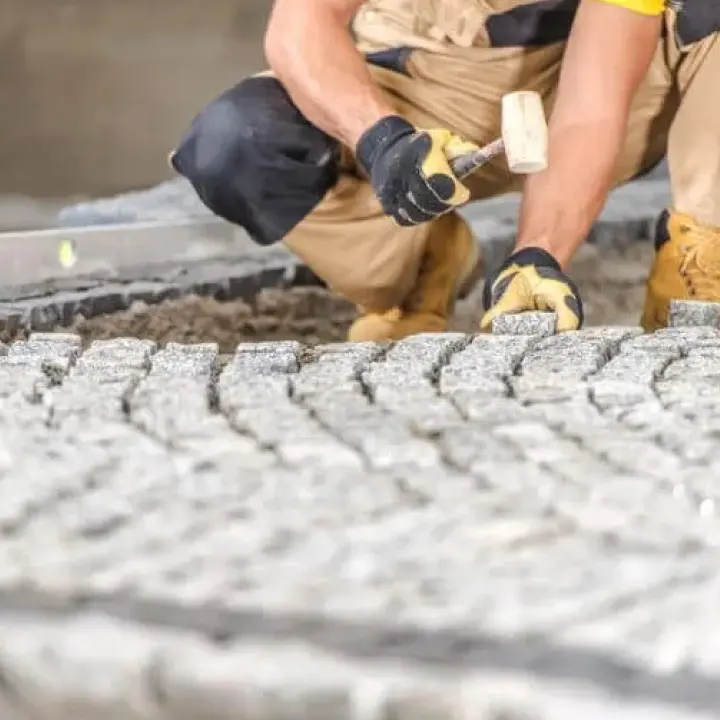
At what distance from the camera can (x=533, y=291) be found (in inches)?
38.6

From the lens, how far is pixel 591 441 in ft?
1.72

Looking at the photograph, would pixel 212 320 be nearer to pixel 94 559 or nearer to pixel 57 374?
pixel 57 374

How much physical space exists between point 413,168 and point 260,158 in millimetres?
306

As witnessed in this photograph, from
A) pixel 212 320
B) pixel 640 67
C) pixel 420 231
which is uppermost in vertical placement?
pixel 640 67

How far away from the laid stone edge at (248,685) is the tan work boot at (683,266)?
908 millimetres

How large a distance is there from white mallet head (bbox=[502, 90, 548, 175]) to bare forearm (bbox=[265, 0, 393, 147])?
0.16 metres

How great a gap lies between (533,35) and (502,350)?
64cm

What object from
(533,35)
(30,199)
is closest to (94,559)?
(533,35)

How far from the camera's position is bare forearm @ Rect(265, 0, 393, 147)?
1.05 m

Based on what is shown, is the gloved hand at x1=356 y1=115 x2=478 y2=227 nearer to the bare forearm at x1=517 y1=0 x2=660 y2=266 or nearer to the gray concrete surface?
the bare forearm at x1=517 y1=0 x2=660 y2=266

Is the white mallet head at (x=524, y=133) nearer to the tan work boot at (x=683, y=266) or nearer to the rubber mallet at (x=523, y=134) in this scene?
the rubber mallet at (x=523, y=134)

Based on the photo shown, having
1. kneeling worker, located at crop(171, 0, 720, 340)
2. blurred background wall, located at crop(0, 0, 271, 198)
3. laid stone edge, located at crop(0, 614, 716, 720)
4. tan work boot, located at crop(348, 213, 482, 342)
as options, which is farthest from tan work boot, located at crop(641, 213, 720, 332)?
blurred background wall, located at crop(0, 0, 271, 198)

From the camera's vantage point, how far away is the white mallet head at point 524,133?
0.90 meters

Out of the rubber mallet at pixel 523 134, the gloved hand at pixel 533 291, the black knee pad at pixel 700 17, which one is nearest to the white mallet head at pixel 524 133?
the rubber mallet at pixel 523 134
